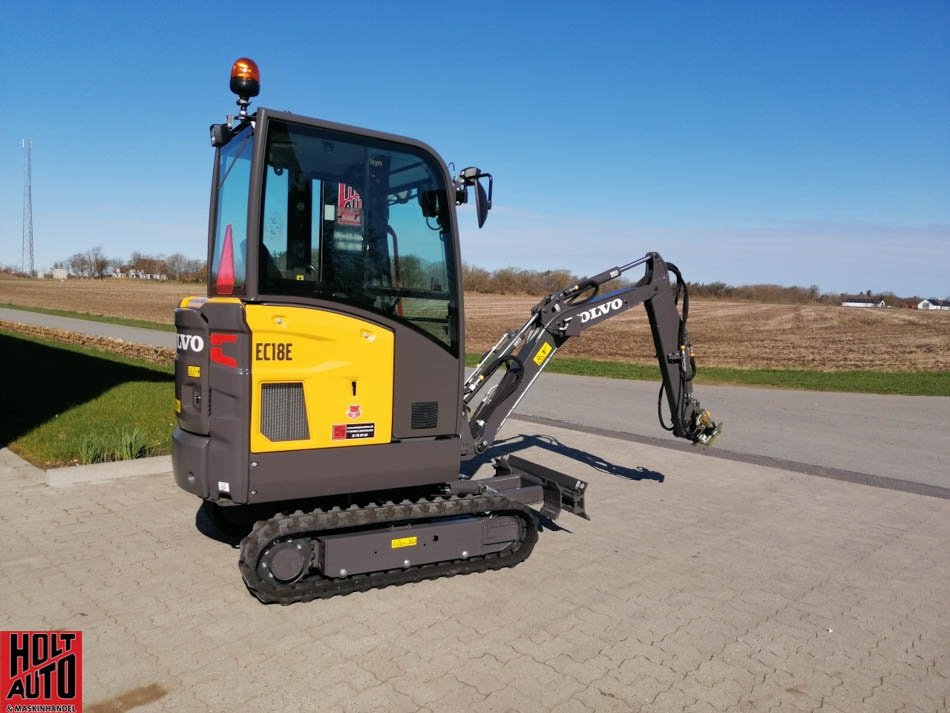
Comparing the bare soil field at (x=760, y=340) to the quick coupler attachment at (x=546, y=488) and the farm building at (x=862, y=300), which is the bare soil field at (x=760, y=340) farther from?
the farm building at (x=862, y=300)

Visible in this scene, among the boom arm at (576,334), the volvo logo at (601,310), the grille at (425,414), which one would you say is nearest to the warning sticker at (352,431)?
the grille at (425,414)

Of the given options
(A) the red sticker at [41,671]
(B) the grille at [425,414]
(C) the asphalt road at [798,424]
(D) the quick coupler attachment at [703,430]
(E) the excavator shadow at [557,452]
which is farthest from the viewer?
(C) the asphalt road at [798,424]

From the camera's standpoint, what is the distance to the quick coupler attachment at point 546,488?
582 centimetres

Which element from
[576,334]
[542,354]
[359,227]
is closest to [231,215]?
[359,227]

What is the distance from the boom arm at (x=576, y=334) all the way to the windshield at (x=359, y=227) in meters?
1.16

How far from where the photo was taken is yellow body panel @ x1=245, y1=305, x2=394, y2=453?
434 centimetres

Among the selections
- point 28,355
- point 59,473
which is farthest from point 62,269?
point 59,473

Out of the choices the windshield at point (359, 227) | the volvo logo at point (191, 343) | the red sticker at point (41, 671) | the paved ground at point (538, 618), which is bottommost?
the red sticker at point (41, 671)

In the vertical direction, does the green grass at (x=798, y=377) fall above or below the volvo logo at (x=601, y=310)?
below

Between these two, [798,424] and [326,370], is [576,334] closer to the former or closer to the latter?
[326,370]

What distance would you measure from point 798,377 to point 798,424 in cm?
719

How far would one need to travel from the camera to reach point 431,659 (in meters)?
3.92

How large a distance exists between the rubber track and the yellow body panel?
455mm

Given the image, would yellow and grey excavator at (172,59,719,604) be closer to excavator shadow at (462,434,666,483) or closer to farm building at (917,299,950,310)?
excavator shadow at (462,434,666,483)
